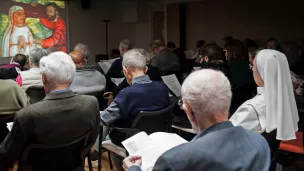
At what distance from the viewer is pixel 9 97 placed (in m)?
2.54

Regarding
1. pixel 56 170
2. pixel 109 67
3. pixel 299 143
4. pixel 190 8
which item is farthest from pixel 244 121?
pixel 190 8

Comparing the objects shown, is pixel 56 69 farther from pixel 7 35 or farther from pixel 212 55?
pixel 7 35

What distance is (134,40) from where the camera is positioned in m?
10.9

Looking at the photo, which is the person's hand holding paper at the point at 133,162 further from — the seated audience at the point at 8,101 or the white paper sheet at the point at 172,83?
the white paper sheet at the point at 172,83

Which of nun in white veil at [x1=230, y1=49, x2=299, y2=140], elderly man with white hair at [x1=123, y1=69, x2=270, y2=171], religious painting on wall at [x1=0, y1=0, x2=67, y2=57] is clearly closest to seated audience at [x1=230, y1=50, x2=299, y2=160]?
nun in white veil at [x1=230, y1=49, x2=299, y2=140]

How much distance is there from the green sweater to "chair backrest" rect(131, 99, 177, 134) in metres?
0.88

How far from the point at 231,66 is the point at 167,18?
5.74 metres

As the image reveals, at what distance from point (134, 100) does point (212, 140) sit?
4.60ft

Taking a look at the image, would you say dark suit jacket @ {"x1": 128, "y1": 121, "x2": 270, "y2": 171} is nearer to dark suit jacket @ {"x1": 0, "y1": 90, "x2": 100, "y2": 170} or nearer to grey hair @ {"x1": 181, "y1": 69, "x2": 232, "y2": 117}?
grey hair @ {"x1": 181, "y1": 69, "x2": 232, "y2": 117}

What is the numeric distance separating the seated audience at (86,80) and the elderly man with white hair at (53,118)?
3.92 feet

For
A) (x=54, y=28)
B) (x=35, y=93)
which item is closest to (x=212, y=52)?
(x=35, y=93)

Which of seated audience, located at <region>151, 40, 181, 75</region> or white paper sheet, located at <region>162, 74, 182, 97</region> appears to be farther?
seated audience, located at <region>151, 40, 181, 75</region>

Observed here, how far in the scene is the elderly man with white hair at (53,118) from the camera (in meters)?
1.89

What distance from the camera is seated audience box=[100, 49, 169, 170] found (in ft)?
8.50
